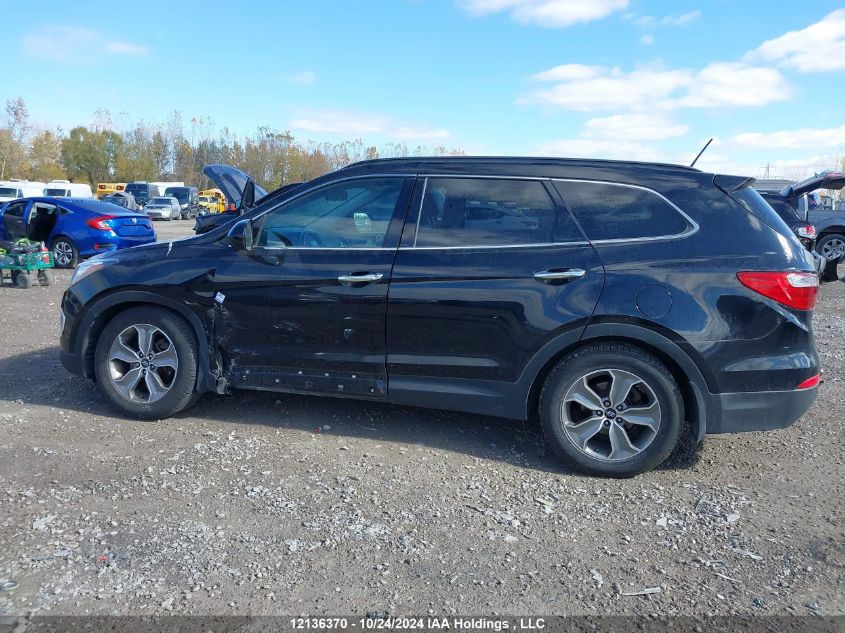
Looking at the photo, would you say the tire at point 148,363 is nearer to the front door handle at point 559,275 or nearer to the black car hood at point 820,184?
the front door handle at point 559,275

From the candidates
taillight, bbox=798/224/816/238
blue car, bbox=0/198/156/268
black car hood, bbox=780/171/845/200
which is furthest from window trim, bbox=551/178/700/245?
blue car, bbox=0/198/156/268

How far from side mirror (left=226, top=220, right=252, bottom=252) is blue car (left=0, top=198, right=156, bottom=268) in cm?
1036

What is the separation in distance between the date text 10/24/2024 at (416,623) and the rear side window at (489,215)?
2217 mm

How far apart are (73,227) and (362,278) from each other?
11.7 meters

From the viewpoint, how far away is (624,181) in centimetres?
408

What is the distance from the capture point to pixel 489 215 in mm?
4215

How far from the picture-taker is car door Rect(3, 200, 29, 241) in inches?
545

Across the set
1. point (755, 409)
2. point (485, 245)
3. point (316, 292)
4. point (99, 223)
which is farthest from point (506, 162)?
point (99, 223)

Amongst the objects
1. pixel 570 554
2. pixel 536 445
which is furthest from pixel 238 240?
pixel 570 554

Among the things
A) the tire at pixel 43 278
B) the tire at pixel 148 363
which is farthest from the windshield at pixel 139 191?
the tire at pixel 148 363

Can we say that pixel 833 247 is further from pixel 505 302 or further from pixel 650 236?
pixel 505 302

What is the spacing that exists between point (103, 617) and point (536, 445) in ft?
9.20

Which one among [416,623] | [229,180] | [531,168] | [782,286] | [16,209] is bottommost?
[416,623]

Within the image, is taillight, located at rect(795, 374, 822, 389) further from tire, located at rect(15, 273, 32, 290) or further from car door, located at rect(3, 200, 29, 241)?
car door, located at rect(3, 200, 29, 241)
